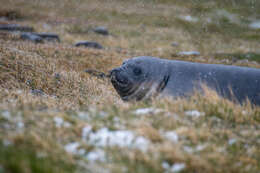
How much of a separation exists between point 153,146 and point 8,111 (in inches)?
101

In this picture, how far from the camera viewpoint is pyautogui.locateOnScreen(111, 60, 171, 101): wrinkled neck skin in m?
6.47

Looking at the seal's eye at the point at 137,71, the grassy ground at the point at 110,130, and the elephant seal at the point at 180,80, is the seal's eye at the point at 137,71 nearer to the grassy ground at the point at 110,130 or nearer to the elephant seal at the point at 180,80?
the elephant seal at the point at 180,80

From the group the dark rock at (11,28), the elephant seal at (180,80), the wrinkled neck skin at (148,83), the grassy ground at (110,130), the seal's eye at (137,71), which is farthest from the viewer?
the dark rock at (11,28)

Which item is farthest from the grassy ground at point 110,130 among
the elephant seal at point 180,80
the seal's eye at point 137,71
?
the seal's eye at point 137,71

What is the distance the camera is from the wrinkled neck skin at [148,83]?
647cm

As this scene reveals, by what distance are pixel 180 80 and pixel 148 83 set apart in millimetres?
916

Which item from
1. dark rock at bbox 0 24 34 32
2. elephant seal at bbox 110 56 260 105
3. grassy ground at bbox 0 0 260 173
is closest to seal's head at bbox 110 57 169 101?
elephant seal at bbox 110 56 260 105

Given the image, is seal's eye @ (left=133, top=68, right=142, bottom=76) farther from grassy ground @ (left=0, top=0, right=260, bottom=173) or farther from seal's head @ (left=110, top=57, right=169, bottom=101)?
grassy ground @ (left=0, top=0, right=260, bottom=173)

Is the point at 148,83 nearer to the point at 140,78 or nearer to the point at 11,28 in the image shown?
the point at 140,78

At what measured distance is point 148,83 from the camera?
6539mm

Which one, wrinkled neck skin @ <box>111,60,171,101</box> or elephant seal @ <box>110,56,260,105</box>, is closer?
elephant seal @ <box>110,56,260,105</box>

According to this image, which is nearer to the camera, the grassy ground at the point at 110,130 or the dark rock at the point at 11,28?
the grassy ground at the point at 110,130

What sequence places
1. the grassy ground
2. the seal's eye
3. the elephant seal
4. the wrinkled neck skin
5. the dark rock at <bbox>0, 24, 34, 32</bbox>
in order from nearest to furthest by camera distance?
the grassy ground, the elephant seal, the wrinkled neck skin, the seal's eye, the dark rock at <bbox>0, 24, 34, 32</bbox>

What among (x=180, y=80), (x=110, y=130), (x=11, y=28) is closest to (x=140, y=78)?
(x=180, y=80)
